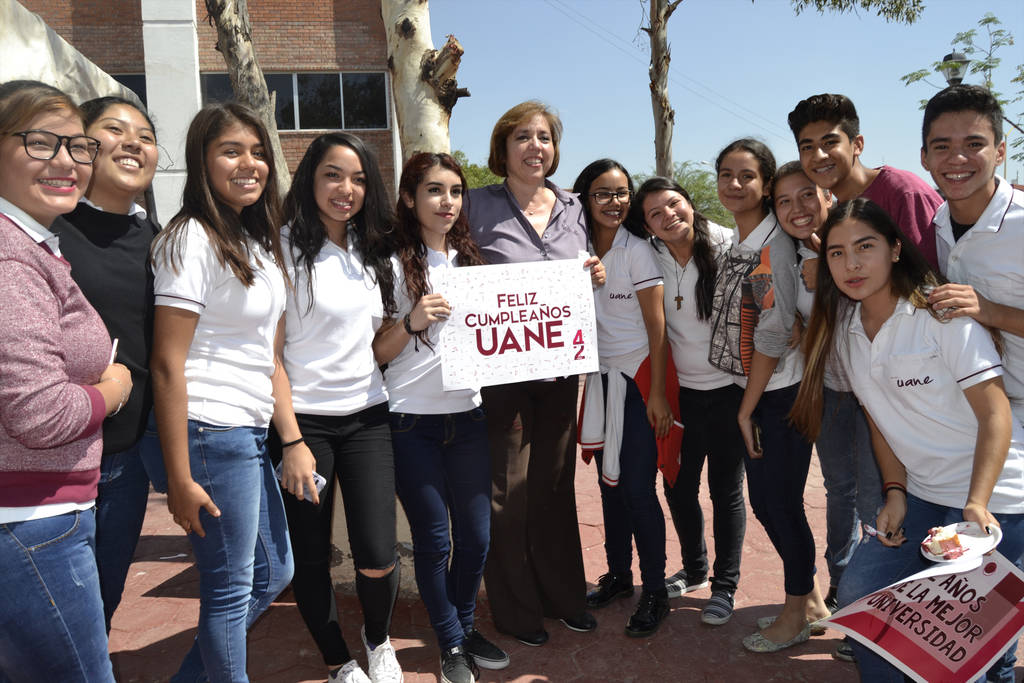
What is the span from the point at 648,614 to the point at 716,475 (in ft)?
2.53

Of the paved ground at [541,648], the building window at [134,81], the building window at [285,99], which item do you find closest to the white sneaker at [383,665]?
the paved ground at [541,648]

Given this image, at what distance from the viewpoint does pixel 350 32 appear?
59.3ft

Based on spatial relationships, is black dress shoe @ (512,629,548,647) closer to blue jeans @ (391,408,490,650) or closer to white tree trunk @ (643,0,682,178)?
blue jeans @ (391,408,490,650)

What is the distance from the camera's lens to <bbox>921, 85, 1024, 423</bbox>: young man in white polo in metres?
2.58

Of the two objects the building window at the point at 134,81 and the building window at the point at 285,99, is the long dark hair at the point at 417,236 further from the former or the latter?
the building window at the point at 134,81

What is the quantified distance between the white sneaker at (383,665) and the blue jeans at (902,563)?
6.01 ft

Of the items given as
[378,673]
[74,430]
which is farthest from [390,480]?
[74,430]

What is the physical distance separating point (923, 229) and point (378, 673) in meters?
2.93

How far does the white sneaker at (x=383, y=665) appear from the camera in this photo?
300cm

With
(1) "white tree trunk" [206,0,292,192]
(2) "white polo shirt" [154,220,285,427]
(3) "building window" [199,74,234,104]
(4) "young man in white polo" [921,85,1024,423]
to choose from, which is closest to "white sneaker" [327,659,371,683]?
(2) "white polo shirt" [154,220,285,427]

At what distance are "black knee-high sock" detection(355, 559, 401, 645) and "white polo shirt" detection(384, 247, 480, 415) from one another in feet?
2.20

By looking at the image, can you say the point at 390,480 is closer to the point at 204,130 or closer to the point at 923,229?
the point at 204,130

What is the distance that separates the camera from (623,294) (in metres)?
3.45

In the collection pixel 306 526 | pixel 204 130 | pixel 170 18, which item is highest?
pixel 170 18
